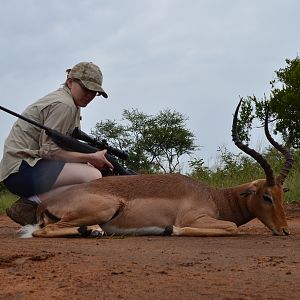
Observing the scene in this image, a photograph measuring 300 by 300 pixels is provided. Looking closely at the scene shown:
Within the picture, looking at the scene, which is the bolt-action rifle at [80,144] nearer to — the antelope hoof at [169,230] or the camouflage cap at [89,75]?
the camouflage cap at [89,75]

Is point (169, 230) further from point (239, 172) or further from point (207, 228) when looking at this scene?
point (239, 172)

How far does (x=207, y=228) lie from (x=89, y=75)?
1914 millimetres

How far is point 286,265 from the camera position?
4.51m

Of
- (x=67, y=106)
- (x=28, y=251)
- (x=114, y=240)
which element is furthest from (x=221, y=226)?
(x=28, y=251)

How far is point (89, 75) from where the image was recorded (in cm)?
718

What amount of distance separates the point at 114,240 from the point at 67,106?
4.81 feet

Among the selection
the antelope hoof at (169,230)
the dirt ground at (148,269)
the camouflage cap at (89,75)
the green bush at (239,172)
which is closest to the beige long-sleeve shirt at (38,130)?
the camouflage cap at (89,75)

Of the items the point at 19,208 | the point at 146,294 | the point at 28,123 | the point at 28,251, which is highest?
the point at 28,123

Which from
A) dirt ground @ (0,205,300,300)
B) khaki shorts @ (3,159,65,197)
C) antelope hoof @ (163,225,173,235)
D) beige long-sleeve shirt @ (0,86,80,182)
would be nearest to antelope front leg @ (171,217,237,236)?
antelope hoof @ (163,225,173,235)

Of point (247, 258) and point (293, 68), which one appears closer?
point (247, 258)

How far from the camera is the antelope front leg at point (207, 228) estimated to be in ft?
23.2

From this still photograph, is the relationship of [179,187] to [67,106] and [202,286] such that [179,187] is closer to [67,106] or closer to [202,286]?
[67,106]

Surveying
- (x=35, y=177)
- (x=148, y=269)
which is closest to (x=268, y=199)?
(x=35, y=177)

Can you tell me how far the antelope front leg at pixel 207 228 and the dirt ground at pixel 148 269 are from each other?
2.52 ft
